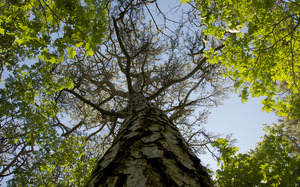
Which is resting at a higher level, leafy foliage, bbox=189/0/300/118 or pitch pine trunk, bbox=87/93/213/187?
leafy foliage, bbox=189/0/300/118

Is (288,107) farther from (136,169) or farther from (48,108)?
A: (48,108)

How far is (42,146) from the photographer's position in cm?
383

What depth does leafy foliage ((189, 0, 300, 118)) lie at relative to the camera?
Answer: 3016 mm

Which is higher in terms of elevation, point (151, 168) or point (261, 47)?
point (261, 47)

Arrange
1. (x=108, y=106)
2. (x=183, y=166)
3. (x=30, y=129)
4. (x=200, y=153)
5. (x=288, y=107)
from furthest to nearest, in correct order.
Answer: (x=108, y=106), (x=200, y=153), (x=288, y=107), (x=30, y=129), (x=183, y=166)

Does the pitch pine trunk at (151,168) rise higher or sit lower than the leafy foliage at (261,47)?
lower

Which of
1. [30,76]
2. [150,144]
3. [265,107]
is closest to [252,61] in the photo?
[265,107]

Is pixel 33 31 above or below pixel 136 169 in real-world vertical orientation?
above

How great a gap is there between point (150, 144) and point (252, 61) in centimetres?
351

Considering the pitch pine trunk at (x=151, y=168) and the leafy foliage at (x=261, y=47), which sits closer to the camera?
the pitch pine trunk at (x=151, y=168)

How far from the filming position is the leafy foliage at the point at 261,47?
3.02 meters

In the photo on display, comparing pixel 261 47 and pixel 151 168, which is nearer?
pixel 151 168

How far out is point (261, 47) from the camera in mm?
3619

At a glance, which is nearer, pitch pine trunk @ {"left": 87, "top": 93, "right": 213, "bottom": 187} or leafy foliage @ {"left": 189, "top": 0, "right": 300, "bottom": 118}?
pitch pine trunk @ {"left": 87, "top": 93, "right": 213, "bottom": 187}
